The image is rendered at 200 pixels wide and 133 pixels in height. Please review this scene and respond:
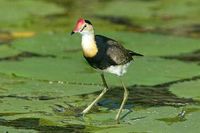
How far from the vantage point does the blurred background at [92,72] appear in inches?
281

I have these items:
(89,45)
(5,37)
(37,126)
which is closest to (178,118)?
(89,45)

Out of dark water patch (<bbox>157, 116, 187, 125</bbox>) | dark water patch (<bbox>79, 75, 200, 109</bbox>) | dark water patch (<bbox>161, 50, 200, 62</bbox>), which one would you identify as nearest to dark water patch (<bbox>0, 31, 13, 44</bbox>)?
dark water patch (<bbox>161, 50, 200, 62</bbox>)

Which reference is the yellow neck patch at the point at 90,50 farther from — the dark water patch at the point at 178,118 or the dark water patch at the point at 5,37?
the dark water patch at the point at 5,37

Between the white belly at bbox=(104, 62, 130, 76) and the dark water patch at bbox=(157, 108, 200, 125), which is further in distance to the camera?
the white belly at bbox=(104, 62, 130, 76)

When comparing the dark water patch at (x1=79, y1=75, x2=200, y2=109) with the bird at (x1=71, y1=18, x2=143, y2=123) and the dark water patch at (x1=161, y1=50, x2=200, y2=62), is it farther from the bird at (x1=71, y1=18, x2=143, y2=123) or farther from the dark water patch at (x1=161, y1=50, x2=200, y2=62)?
the dark water patch at (x1=161, y1=50, x2=200, y2=62)

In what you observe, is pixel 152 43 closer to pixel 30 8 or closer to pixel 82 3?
pixel 30 8

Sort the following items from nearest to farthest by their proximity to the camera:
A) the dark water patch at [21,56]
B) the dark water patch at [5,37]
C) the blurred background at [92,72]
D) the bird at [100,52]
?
the bird at [100,52] < the blurred background at [92,72] < the dark water patch at [21,56] < the dark water patch at [5,37]

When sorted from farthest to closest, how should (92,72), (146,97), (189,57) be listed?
(189,57)
(92,72)
(146,97)

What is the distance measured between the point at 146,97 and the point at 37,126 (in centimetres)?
183

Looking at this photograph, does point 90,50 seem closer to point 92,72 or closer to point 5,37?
point 92,72

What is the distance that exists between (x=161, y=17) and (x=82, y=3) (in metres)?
2.12

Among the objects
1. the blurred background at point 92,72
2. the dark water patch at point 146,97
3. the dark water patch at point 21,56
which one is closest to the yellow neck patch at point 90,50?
the blurred background at point 92,72

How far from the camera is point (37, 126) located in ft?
22.8

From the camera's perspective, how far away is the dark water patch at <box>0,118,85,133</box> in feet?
22.4
